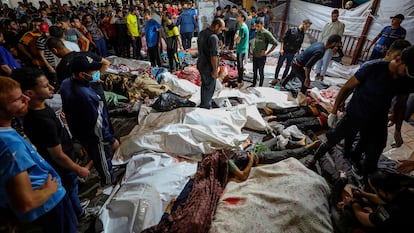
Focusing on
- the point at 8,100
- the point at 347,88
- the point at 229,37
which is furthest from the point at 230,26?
the point at 8,100

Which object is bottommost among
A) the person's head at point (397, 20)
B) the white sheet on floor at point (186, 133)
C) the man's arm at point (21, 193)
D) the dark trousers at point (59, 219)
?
the white sheet on floor at point (186, 133)

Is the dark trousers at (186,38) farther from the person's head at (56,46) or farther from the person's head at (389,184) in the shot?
the person's head at (389,184)

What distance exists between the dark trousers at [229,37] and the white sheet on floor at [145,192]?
21.4 ft

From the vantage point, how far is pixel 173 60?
20.4ft

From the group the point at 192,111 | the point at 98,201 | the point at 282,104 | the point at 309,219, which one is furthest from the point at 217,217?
the point at 282,104

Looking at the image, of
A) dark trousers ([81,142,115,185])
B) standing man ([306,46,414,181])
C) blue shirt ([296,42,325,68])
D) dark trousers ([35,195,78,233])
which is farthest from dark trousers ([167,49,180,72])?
dark trousers ([35,195,78,233])

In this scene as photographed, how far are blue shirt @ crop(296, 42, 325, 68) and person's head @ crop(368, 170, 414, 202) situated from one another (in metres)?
2.79

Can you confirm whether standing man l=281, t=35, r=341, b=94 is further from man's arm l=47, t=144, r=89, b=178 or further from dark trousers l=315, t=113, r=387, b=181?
man's arm l=47, t=144, r=89, b=178

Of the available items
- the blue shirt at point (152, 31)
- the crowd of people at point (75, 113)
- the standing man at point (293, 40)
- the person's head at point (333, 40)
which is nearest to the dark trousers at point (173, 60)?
the blue shirt at point (152, 31)

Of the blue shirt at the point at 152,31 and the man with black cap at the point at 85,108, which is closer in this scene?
the man with black cap at the point at 85,108

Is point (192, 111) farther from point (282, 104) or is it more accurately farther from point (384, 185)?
point (384, 185)

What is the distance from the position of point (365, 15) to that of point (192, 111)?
6115 millimetres

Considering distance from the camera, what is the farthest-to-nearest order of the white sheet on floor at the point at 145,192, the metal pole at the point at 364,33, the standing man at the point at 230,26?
1. the standing man at the point at 230,26
2. the metal pole at the point at 364,33
3. the white sheet on floor at the point at 145,192

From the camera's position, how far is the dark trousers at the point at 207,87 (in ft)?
12.0
